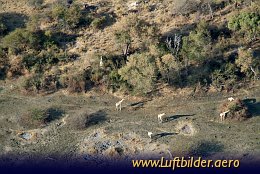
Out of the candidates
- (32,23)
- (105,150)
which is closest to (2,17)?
(32,23)

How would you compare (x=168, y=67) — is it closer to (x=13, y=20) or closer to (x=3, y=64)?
(x=3, y=64)

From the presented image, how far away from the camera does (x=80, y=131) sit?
157ft

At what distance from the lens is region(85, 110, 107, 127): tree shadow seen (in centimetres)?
4834

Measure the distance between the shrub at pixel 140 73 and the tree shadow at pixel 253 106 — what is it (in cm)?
862

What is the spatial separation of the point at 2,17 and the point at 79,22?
871 centimetres

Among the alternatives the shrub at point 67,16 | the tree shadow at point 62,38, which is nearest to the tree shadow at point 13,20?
the shrub at point 67,16

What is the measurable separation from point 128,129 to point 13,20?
800 inches

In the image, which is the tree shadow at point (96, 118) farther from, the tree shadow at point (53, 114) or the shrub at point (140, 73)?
the shrub at point (140, 73)

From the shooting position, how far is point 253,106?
48.2 metres

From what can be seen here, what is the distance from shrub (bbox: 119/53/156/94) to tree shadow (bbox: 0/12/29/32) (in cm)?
1427

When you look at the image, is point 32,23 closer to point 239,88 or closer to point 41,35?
point 41,35

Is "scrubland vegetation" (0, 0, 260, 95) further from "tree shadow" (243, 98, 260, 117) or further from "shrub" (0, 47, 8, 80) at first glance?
"tree shadow" (243, 98, 260, 117)

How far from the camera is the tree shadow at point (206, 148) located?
43.8 m

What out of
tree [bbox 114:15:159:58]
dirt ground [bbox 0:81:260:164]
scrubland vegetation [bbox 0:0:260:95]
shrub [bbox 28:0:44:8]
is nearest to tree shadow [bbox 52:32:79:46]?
scrubland vegetation [bbox 0:0:260:95]
